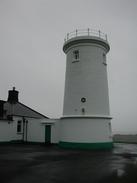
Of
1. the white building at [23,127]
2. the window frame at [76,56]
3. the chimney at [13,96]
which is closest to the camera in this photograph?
the window frame at [76,56]

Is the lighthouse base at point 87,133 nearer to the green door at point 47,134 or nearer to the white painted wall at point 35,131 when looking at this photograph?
the green door at point 47,134

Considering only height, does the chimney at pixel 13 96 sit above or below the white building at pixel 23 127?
above

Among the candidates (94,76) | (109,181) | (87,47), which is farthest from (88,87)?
(109,181)

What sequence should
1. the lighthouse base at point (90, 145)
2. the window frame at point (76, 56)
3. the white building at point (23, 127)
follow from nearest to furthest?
1. the lighthouse base at point (90, 145)
2. the window frame at point (76, 56)
3. the white building at point (23, 127)

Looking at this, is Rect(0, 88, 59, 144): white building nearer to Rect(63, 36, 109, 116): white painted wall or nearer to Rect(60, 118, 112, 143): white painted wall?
Rect(63, 36, 109, 116): white painted wall

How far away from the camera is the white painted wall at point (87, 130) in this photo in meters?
15.6

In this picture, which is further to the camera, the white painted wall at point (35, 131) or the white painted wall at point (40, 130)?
the white painted wall at point (35, 131)

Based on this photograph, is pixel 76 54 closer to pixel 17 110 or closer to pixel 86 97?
pixel 86 97

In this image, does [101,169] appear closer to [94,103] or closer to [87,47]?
[94,103]

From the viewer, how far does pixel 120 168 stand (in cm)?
834

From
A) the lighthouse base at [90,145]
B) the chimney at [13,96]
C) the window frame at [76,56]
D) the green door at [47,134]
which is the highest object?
the window frame at [76,56]

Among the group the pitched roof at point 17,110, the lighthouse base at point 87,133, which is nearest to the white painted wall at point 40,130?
the pitched roof at point 17,110

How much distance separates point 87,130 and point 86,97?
271 cm

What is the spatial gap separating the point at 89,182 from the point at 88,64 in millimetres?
11959
